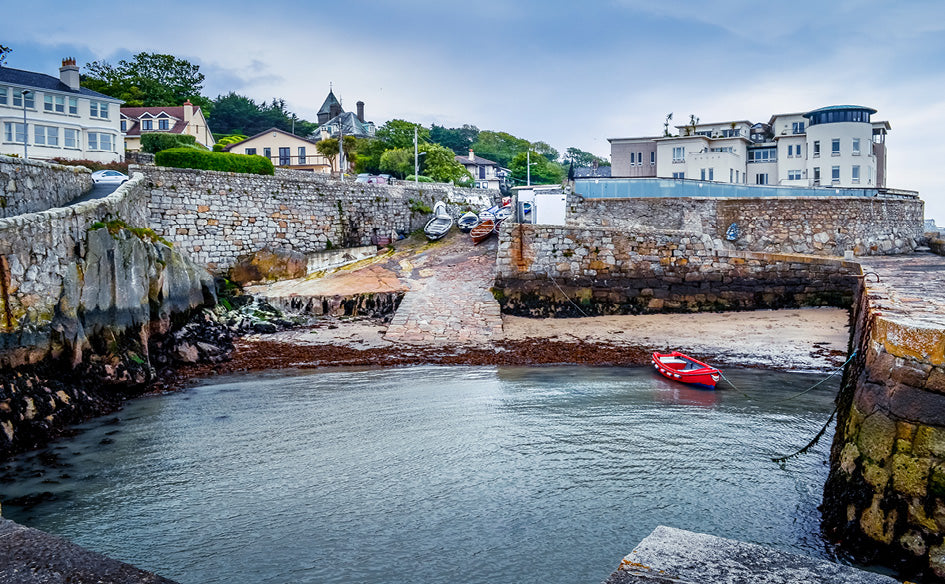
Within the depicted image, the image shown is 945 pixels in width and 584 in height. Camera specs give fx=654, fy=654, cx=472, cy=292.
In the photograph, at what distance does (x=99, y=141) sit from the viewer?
35156mm

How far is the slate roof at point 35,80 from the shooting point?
31953 mm

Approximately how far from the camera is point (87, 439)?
9344 mm

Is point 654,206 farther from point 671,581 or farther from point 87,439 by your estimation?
point 671,581

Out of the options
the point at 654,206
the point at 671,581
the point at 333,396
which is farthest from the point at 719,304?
the point at 671,581

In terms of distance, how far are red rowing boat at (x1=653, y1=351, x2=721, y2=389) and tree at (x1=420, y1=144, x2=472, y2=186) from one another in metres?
33.5

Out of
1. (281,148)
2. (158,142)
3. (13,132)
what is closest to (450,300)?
(13,132)

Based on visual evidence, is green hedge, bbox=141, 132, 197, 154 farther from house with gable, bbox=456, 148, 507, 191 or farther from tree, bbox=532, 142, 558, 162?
tree, bbox=532, 142, 558, 162

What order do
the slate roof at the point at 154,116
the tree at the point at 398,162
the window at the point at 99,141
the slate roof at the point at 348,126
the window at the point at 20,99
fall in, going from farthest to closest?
the slate roof at the point at 348,126
the tree at the point at 398,162
the slate roof at the point at 154,116
the window at the point at 99,141
the window at the point at 20,99

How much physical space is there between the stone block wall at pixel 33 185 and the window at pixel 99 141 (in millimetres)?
22245

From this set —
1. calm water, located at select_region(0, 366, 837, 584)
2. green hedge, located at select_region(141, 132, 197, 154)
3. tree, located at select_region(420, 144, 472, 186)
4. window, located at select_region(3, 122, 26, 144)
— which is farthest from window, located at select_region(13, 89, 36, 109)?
calm water, located at select_region(0, 366, 837, 584)

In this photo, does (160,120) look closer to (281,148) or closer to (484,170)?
(281,148)

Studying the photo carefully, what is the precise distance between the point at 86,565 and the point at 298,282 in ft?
61.4

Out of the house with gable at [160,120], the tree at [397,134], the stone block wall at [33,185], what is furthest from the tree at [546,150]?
the stone block wall at [33,185]

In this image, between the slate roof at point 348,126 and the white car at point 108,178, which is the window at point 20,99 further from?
the slate roof at point 348,126
